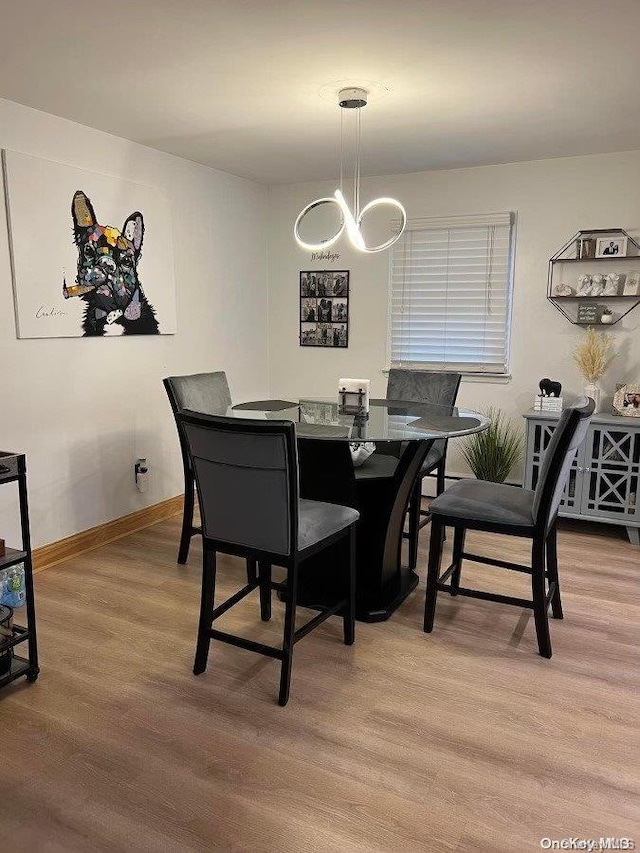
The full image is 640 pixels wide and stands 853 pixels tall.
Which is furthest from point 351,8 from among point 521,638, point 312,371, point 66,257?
point 312,371

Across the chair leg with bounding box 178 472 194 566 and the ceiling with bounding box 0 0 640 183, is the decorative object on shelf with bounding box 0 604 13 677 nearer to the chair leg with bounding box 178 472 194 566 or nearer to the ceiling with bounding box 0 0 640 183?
the chair leg with bounding box 178 472 194 566

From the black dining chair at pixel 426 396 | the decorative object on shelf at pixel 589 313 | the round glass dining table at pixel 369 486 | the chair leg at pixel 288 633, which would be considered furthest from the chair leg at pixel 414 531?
the decorative object on shelf at pixel 589 313

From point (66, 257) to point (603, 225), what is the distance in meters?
3.18

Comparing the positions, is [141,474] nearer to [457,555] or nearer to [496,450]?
[457,555]

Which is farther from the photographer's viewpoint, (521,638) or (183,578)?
(183,578)

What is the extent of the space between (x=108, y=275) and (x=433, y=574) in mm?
2385

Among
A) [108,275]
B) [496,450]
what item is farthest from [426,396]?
[108,275]

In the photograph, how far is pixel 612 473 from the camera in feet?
12.6

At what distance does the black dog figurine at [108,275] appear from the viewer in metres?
3.47

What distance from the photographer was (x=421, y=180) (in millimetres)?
4551

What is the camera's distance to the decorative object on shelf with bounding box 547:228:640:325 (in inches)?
158

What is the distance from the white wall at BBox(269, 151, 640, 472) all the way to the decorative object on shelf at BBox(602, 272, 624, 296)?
8.0 inches

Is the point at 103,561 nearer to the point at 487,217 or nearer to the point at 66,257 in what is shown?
the point at 66,257

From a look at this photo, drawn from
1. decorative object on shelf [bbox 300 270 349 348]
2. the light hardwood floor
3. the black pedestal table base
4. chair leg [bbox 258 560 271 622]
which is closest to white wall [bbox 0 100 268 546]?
decorative object on shelf [bbox 300 270 349 348]
